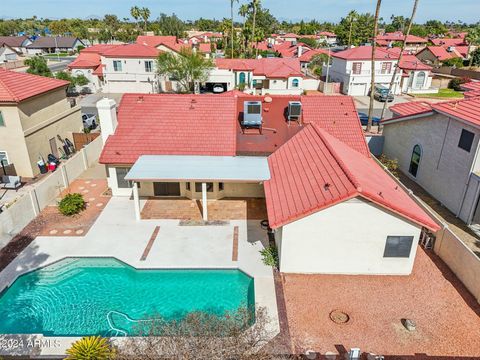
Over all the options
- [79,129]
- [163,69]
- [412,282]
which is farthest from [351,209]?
[163,69]

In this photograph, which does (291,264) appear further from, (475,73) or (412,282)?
(475,73)

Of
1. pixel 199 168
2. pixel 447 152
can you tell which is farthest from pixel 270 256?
pixel 447 152

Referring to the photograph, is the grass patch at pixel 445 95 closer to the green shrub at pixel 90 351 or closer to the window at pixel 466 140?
the window at pixel 466 140

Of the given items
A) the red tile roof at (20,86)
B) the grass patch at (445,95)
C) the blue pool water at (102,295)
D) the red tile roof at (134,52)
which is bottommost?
the blue pool water at (102,295)

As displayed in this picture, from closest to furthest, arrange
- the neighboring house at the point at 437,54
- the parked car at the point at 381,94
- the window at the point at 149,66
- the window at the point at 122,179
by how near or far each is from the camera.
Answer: the window at the point at 122,179 < the parked car at the point at 381,94 < the window at the point at 149,66 < the neighboring house at the point at 437,54

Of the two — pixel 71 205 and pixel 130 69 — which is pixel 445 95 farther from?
pixel 71 205

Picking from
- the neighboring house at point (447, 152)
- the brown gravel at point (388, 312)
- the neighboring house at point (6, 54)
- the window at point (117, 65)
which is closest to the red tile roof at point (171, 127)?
the brown gravel at point (388, 312)
